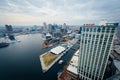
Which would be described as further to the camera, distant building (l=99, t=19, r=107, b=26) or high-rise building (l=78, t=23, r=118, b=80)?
high-rise building (l=78, t=23, r=118, b=80)

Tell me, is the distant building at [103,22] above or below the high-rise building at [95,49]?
above

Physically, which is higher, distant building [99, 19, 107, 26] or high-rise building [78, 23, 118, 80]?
distant building [99, 19, 107, 26]

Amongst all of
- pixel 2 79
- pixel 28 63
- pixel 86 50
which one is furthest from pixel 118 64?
pixel 2 79

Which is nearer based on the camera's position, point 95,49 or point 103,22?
point 103,22

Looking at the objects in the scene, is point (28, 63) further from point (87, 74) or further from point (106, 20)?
point (106, 20)

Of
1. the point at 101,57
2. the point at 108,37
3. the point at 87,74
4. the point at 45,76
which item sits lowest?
the point at 45,76

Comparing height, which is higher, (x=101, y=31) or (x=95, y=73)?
(x=101, y=31)

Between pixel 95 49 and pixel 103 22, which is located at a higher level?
pixel 103 22

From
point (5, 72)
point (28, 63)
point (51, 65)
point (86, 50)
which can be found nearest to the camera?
point (86, 50)
